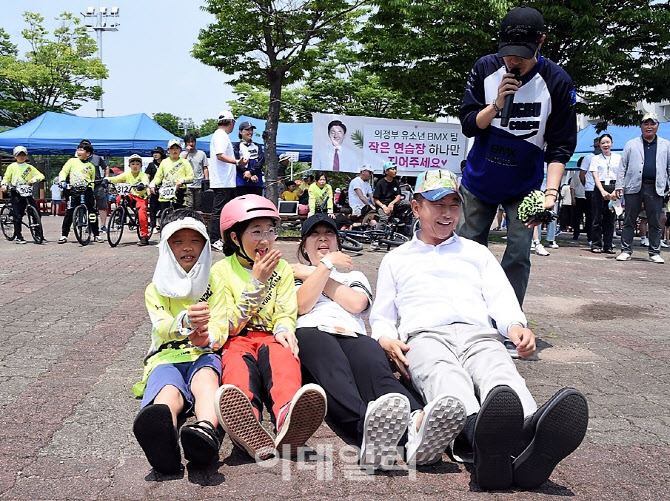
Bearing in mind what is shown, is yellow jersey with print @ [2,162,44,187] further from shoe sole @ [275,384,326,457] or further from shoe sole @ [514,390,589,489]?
shoe sole @ [514,390,589,489]

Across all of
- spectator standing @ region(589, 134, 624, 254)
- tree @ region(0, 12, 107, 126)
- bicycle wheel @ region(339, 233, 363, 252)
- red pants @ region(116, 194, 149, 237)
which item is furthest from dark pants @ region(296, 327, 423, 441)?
tree @ region(0, 12, 107, 126)

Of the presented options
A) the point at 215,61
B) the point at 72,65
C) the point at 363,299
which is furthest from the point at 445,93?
the point at 72,65

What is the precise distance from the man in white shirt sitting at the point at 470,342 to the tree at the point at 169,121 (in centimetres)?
8442

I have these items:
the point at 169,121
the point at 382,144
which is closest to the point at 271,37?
the point at 382,144

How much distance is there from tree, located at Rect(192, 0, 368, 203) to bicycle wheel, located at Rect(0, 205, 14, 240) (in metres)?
5.75

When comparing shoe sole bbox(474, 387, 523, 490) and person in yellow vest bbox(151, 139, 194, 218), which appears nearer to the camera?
shoe sole bbox(474, 387, 523, 490)

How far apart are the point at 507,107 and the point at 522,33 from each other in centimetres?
47

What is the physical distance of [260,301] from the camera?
3428mm

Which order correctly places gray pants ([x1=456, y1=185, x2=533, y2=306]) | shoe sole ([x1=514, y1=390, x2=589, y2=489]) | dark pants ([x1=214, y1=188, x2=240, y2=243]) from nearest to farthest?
shoe sole ([x1=514, y1=390, x2=589, y2=489])
gray pants ([x1=456, y1=185, x2=533, y2=306])
dark pants ([x1=214, y1=188, x2=240, y2=243])

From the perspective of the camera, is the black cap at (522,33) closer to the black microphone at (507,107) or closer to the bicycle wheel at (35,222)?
the black microphone at (507,107)

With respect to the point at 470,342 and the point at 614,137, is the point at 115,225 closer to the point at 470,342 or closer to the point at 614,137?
the point at 470,342

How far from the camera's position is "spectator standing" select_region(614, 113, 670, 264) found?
33.6 feet

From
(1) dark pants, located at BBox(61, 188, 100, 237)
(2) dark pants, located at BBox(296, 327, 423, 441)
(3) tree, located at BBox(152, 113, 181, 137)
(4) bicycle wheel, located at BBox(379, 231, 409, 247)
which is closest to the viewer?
(2) dark pants, located at BBox(296, 327, 423, 441)

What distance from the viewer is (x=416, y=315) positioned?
3469 millimetres
